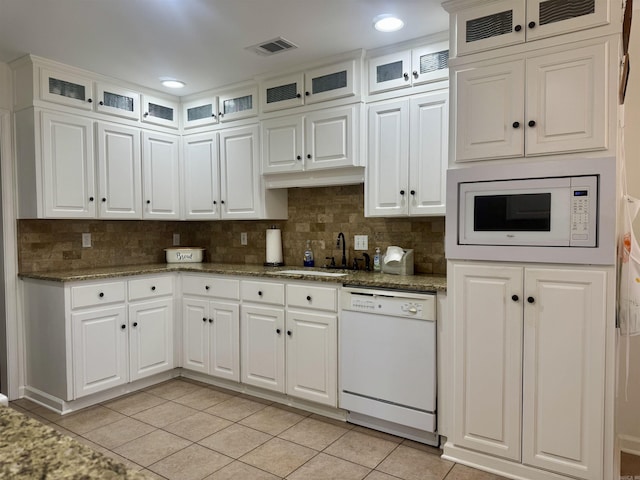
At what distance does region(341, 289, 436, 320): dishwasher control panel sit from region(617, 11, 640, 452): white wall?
1.11 m

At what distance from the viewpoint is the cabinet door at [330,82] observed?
311 cm

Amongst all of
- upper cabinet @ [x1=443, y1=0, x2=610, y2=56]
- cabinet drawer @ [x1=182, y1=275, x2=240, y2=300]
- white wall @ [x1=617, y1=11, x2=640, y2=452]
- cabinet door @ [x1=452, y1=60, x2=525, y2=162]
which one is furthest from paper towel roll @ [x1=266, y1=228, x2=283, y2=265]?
white wall @ [x1=617, y1=11, x2=640, y2=452]

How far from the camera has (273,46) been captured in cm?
297

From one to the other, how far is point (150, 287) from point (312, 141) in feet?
5.75

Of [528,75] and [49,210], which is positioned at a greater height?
[528,75]

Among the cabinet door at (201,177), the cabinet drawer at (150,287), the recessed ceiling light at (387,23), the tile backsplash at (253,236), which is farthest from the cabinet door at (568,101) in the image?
the cabinet drawer at (150,287)

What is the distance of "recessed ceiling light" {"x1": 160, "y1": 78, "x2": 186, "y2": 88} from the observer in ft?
11.9

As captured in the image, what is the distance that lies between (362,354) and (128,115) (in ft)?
9.00

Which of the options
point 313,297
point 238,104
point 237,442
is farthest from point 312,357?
point 238,104

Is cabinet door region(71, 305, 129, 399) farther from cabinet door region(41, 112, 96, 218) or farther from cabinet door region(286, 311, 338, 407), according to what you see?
cabinet door region(286, 311, 338, 407)

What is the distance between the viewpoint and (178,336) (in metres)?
3.77

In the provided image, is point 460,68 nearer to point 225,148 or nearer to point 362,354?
point 362,354

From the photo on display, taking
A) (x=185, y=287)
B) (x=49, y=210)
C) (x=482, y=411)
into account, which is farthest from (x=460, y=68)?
(x=49, y=210)

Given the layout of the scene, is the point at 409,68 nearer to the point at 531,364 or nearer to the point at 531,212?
the point at 531,212
